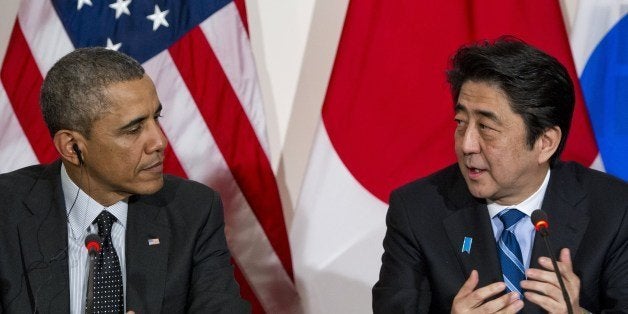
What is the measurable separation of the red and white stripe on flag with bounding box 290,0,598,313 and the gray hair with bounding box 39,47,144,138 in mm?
1076

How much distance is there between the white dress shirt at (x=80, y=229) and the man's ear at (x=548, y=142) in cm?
126

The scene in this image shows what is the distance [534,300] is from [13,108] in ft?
7.32

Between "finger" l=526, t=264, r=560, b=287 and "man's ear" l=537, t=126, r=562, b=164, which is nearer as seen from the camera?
"finger" l=526, t=264, r=560, b=287

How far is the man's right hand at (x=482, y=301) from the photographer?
225 centimetres

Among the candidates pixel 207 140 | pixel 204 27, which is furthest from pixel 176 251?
pixel 204 27

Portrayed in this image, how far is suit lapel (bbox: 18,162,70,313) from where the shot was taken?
245 centimetres

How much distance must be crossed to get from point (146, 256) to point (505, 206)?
3.58ft

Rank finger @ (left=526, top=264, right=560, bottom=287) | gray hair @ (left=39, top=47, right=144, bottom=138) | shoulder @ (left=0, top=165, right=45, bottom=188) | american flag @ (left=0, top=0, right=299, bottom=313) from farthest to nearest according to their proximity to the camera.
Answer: american flag @ (left=0, top=0, right=299, bottom=313), shoulder @ (left=0, top=165, right=45, bottom=188), gray hair @ (left=39, top=47, right=144, bottom=138), finger @ (left=526, top=264, right=560, bottom=287)

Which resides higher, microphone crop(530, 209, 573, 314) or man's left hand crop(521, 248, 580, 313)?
microphone crop(530, 209, 573, 314)

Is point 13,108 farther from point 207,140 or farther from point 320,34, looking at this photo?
point 320,34

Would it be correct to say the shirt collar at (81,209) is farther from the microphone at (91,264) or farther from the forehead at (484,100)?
the forehead at (484,100)

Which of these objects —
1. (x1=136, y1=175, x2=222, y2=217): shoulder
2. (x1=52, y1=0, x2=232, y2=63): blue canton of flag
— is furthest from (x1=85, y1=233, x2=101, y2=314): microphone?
(x1=52, y1=0, x2=232, y2=63): blue canton of flag

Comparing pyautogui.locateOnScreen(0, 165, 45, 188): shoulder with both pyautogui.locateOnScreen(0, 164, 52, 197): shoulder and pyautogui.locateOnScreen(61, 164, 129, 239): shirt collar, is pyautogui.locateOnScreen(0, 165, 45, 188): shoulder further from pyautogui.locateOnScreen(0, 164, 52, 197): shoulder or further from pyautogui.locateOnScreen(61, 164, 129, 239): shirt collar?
pyautogui.locateOnScreen(61, 164, 129, 239): shirt collar

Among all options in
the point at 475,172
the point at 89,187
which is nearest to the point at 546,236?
the point at 475,172
